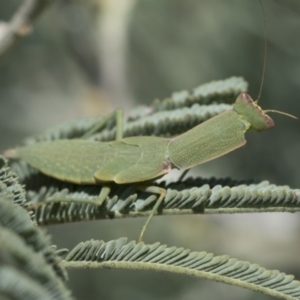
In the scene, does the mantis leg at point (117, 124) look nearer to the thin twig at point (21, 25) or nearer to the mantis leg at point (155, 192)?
the mantis leg at point (155, 192)

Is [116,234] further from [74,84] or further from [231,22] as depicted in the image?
[231,22]

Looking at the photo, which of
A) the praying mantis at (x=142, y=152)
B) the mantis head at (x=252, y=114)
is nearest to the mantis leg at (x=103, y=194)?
the praying mantis at (x=142, y=152)

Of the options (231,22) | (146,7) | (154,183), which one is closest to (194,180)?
(154,183)

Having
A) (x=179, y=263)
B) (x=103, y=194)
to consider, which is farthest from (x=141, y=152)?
(x=179, y=263)

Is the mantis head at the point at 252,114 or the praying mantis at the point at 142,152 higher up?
the mantis head at the point at 252,114

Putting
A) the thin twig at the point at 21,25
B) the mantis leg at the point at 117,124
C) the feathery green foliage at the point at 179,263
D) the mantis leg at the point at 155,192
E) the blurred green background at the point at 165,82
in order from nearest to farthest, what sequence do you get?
1. the feathery green foliage at the point at 179,263
2. the mantis leg at the point at 155,192
3. the mantis leg at the point at 117,124
4. the thin twig at the point at 21,25
5. the blurred green background at the point at 165,82

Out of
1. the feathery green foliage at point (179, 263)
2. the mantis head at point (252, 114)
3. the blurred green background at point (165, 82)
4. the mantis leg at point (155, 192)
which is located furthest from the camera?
the blurred green background at point (165, 82)

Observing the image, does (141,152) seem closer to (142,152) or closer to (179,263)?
(142,152)
